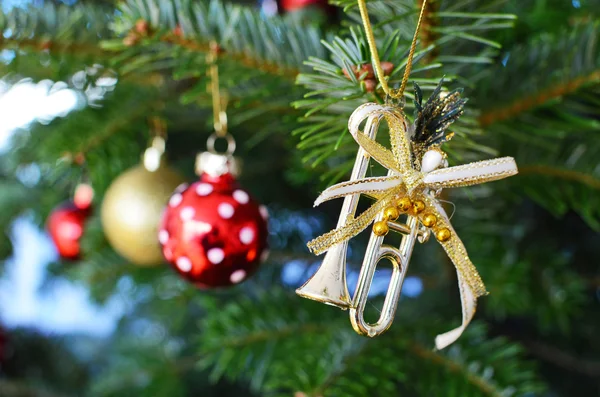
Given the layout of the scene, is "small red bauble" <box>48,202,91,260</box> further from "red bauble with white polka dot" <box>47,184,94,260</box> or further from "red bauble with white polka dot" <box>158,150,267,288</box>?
"red bauble with white polka dot" <box>158,150,267,288</box>

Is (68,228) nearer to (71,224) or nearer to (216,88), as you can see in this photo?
(71,224)

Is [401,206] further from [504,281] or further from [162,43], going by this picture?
[504,281]

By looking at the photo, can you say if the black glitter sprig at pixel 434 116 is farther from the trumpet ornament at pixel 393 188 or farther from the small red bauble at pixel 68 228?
the small red bauble at pixel 68 228

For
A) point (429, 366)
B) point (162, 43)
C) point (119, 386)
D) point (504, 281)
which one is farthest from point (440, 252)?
point (119, 386)

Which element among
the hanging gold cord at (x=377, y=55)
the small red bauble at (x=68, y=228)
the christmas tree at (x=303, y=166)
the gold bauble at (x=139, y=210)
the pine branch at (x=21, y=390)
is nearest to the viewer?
the hanging gold cord at (x=377, y=55)

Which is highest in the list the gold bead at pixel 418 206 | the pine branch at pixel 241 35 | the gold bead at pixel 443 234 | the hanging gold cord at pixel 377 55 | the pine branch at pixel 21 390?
the hanging gold cord at pixel 377 55

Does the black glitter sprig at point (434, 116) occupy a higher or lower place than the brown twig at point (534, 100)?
higher

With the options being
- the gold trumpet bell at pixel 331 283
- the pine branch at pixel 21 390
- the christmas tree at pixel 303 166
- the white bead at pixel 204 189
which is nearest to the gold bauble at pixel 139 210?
the christmas tree at pixel 303 166
